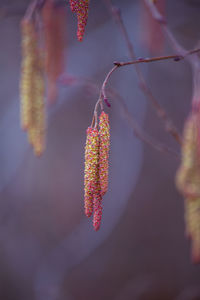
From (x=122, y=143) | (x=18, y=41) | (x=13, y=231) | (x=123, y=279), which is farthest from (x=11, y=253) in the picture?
(x=18, y=41)

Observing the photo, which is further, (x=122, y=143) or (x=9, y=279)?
(x=9, y=279)

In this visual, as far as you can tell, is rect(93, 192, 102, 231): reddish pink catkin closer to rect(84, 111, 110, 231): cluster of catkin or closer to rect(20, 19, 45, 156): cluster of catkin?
rect(84, 111, 110, 231): cluster of catkin

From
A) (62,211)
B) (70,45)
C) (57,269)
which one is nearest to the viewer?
(70,45)

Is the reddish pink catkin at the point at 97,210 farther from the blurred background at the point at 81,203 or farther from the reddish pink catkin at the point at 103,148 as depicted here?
the blurred background at the point at 81,203

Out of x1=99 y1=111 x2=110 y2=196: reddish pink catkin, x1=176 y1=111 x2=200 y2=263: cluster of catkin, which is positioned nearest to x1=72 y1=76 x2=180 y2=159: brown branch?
x1=176 y1=111 x2=200 y2=263: cluster of catkin

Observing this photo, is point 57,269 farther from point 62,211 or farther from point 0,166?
point 0,166

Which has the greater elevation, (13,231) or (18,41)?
(18,41)

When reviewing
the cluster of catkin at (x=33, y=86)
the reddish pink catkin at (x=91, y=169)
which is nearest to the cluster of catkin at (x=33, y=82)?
the cluster of catkin at (x=33, y=86)
